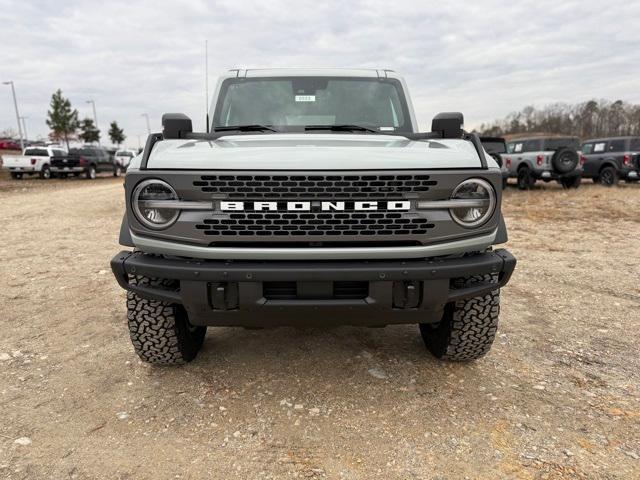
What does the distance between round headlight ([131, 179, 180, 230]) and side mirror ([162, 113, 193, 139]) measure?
3.15 ft

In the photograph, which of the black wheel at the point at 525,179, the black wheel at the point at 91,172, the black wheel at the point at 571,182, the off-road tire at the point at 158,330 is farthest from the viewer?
the black wheel at the point at 91,172

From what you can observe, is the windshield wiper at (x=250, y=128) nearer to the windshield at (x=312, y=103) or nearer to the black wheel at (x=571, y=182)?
the windshield at (x=312, y=103)

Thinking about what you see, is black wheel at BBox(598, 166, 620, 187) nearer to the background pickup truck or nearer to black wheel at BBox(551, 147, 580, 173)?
black wheel at BBox(551, 147, 580, 173)

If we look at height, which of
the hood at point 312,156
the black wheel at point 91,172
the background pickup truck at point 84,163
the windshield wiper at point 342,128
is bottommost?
the black wheel at point 91,172

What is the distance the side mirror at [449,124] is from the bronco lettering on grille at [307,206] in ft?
3.95

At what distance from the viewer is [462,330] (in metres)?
3.03

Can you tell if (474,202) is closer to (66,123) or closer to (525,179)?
(525,179)

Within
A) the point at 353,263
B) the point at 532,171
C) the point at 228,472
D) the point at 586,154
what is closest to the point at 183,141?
the point at 353,263

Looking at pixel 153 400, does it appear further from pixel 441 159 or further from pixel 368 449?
pixel 441 159

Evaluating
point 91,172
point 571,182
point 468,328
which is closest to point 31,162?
point 91,172

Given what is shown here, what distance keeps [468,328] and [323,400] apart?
98 cm

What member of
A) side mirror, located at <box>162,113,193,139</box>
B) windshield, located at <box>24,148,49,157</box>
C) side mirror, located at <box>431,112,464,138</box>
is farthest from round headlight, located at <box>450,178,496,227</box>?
windshield, located at <box>24,148,49,157</box>

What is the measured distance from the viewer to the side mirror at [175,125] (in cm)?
343

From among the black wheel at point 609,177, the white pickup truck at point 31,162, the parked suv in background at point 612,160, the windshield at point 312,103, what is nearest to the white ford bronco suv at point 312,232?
the windshield at point 312,103
